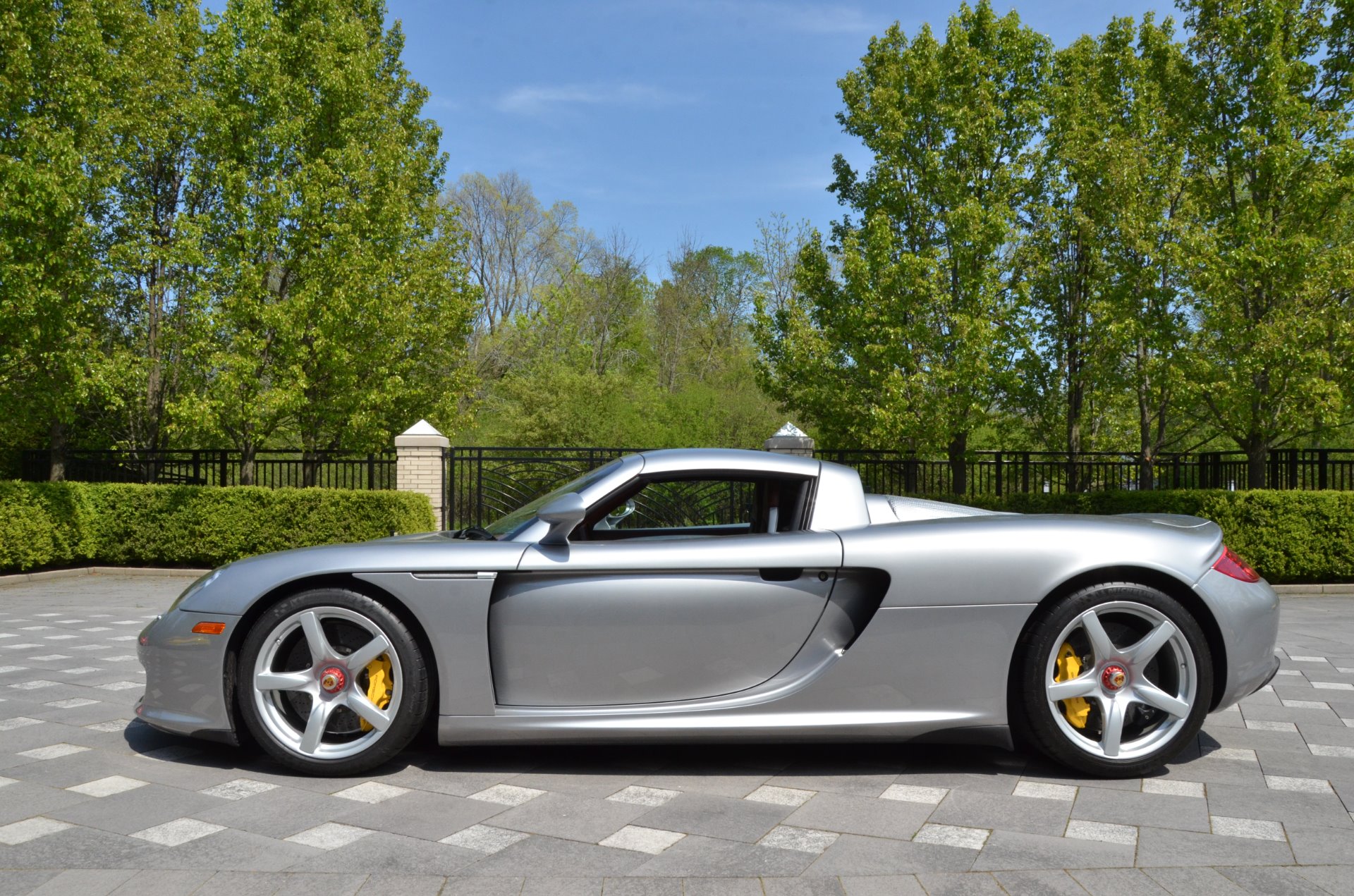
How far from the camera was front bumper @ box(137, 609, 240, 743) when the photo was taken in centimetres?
365

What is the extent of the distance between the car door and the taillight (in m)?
1.51

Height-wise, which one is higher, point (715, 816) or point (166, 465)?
point (166, 465)

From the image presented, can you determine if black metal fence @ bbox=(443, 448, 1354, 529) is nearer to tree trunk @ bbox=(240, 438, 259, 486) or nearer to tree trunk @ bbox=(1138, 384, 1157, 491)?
tree trunk @ bbox=(1138, 384, 1157, 491)

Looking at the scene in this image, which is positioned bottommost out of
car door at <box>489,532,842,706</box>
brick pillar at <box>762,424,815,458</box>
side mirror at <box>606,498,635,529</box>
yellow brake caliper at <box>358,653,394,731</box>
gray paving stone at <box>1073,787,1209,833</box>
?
gray paving stone at <box>1073,787,1209,833</box>

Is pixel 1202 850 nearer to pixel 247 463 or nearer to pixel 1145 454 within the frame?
pixel 247 463

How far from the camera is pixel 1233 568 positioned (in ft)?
12.4

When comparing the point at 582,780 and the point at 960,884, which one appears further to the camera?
the point at 582,780

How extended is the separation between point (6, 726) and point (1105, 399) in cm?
1695

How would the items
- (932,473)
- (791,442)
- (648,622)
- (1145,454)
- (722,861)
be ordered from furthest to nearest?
1. (1145,454)
2. (932,473)
3. (791,442)
4. (648,622)
5. (722,861)

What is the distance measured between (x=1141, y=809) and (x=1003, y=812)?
1.62 ft

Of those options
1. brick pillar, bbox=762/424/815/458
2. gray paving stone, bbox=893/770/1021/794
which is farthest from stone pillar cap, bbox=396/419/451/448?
gray paving stone, bbox=893/770/1021/794

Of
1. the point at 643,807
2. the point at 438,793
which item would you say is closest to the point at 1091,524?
the point at 643,807

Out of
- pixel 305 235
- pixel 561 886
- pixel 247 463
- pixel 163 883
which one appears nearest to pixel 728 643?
pixel 561 886

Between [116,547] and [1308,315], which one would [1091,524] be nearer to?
[1308,315]
